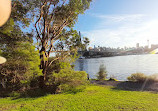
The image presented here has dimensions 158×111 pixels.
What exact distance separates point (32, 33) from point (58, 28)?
2094 millimetres

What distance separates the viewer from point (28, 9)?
5.84 metres

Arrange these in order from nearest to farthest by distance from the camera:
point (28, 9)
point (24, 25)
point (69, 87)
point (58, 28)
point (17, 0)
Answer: point (17, 0) → point (28, 9) → point (24, 25) → point (69, 87) → point (58, 28)

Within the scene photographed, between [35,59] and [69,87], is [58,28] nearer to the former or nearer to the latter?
[35,59]

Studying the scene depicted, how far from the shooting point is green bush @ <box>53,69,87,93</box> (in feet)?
21.7

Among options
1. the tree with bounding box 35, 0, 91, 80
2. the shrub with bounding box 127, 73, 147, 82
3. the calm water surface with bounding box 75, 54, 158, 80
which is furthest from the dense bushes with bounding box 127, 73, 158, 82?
the tree with bounding box 35, 0, 91, 80

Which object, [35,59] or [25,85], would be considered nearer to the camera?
[35,59]

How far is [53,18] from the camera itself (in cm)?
718

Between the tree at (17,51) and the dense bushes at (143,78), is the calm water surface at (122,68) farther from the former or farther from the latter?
the tree at (17,51)

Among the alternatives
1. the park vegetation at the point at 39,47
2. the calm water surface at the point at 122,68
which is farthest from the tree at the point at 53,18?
the calm water surface at the point at 122,68

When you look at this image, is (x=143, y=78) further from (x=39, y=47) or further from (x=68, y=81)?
(x=39, y=47)

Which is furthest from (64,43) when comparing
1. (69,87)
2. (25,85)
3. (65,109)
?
(65,109)

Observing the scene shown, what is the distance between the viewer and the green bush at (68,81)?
6.61 m

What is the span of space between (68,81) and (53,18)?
5.04m

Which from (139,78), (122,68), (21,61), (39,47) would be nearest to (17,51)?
(21,61)
